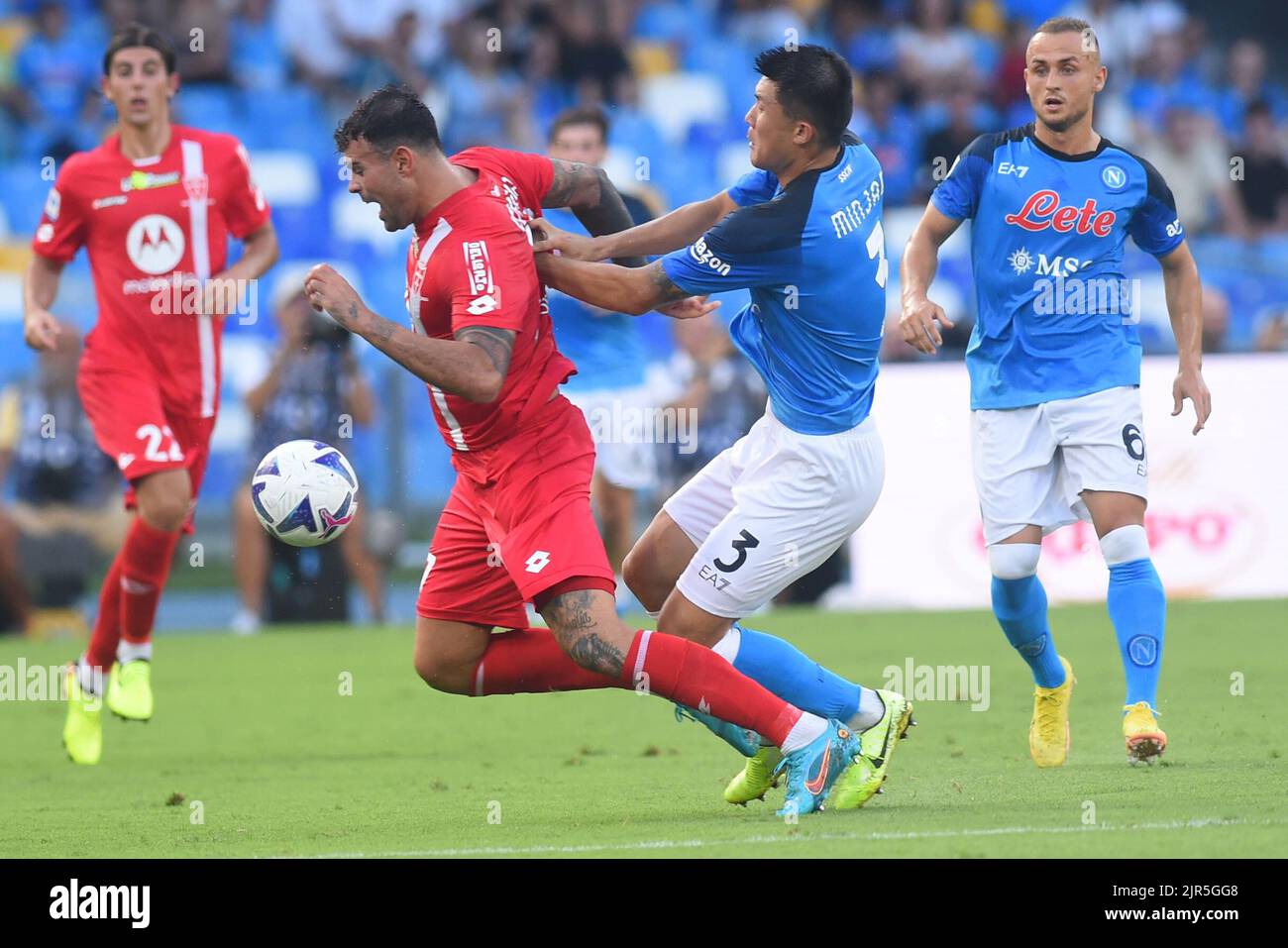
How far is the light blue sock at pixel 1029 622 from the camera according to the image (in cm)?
710

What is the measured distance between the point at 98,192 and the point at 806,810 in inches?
183

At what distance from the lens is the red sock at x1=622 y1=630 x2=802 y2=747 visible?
5.76m

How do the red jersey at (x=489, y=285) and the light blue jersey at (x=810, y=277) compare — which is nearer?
the red jersey at (x=489, y=285)

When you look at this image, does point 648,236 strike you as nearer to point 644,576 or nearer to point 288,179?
point 644,576

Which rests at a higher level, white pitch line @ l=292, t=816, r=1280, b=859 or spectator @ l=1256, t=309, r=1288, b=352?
spectator @ l=1256, t=309, r=1288, b=352

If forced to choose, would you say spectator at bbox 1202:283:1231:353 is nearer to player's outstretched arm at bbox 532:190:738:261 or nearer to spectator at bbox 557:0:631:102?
spectator at bbox 557:0:631:102

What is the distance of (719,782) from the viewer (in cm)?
688

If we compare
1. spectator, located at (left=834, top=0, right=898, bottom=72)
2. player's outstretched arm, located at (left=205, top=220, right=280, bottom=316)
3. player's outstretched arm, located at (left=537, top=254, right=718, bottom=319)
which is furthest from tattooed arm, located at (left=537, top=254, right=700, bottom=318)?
spectator, located at (left=834, top=0, right=898, bottom=72)

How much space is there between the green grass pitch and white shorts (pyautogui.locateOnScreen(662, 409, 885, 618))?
2.39ft

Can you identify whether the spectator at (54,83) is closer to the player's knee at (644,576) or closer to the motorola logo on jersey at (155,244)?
the motorola logo on jersey at (155,244)

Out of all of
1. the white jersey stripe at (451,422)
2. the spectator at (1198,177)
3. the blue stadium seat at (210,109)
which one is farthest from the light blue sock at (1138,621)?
the blue stadium seat at (210,109)

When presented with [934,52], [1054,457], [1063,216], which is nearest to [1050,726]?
[1054,457]

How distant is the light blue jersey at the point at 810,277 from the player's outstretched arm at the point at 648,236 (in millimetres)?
183
